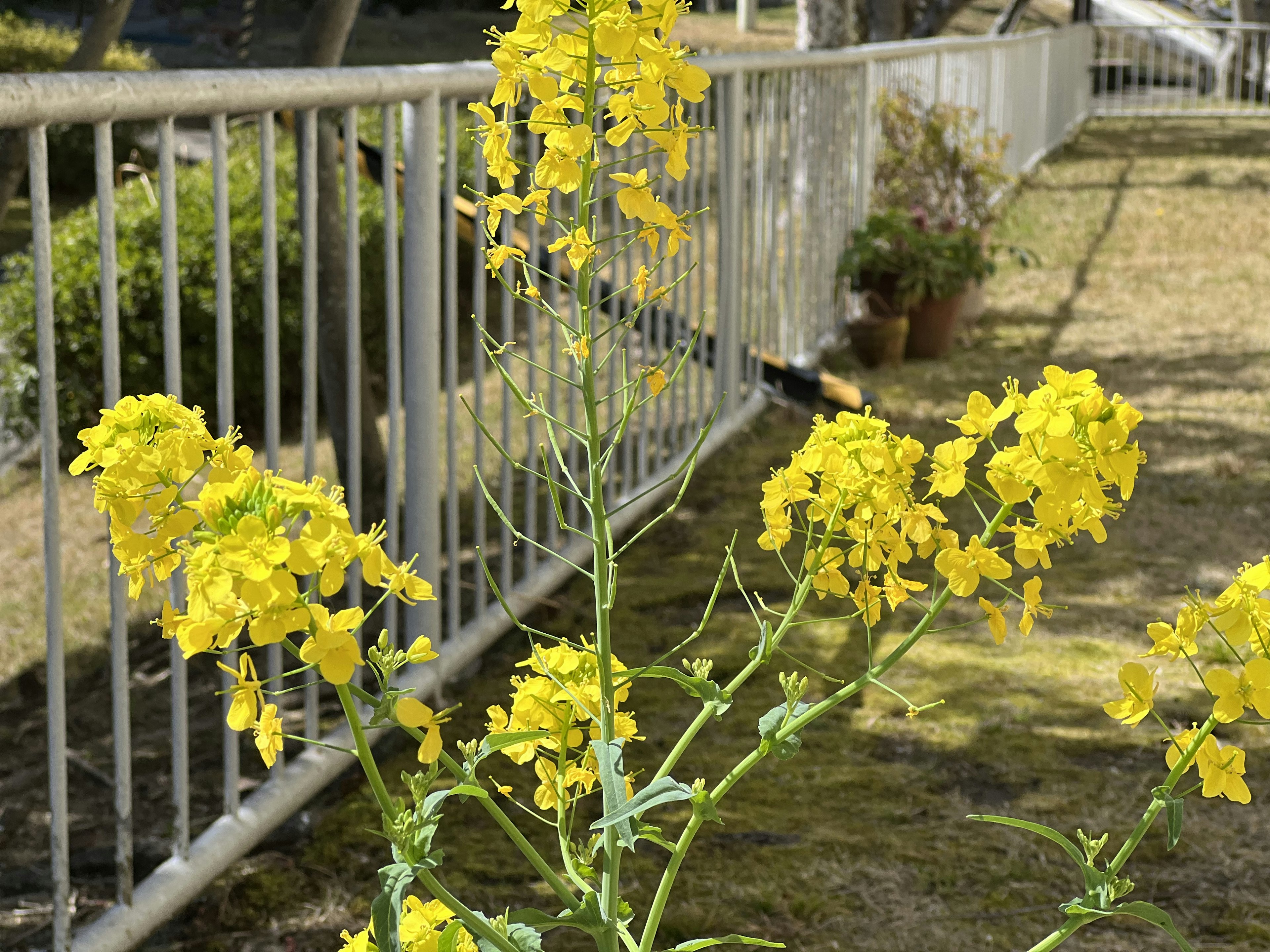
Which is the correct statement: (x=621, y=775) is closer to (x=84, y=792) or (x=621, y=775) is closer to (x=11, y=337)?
(x=84, y=792)

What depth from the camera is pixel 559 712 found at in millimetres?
1252

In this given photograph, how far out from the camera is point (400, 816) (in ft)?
3.30

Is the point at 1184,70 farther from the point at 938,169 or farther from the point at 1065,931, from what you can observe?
the point at 1065,931

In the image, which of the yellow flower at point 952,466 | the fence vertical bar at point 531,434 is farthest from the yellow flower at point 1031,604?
the fence vertical bar at point 531,434

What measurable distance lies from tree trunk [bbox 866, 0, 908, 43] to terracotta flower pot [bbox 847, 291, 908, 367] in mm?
6461

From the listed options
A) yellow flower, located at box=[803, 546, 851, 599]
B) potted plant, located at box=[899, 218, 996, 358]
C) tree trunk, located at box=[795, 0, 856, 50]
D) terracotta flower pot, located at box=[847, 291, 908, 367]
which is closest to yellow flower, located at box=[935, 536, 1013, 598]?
yellow flower, located at box=[803, 546, 851, 599]

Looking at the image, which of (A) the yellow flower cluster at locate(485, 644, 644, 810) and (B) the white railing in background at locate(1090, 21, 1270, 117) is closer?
(A) the yellow flower cluster at locate(485, 644, 644, 810)

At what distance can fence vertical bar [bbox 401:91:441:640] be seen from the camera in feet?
8.98

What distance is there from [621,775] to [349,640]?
245mm

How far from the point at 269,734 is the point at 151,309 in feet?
17.8

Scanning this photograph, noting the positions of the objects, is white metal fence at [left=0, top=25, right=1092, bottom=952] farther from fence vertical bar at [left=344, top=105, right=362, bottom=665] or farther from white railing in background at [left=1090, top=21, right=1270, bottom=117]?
white railing in background at [left=1090, top=21, right=1270, bottom=117]

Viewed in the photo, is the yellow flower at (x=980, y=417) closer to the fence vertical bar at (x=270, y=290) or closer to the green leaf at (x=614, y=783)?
the green leaf at (x=614, y=783)

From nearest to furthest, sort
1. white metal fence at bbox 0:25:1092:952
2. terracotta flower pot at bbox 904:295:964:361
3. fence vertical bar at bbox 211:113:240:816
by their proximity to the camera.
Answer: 1. white metal fence at bbox 0:25:1092:952
2. fence vertical bar at bbox 211:113:240:816
3. terracotta flower pot at bbox 904:295:964:361

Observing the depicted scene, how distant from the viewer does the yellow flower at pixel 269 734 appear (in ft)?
3.13
